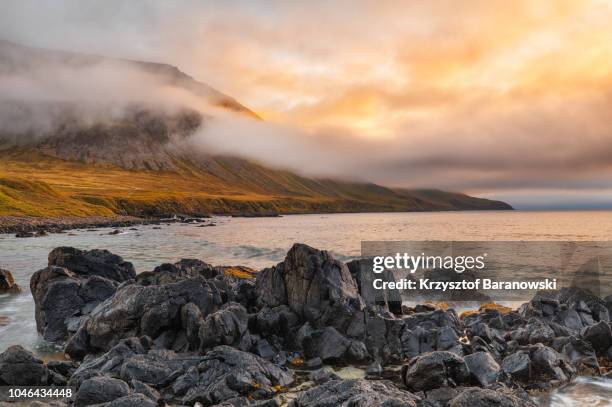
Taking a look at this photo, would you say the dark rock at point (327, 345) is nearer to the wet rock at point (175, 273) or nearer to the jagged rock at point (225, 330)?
the jagged rock at point (225, 330)

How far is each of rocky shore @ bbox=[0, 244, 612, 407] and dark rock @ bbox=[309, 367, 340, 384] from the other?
7 cm

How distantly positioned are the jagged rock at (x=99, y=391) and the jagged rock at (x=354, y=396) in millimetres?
6990

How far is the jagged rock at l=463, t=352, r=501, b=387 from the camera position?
21.3m

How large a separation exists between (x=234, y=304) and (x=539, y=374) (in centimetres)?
1742

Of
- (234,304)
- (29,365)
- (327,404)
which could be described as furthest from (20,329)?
(327,404)

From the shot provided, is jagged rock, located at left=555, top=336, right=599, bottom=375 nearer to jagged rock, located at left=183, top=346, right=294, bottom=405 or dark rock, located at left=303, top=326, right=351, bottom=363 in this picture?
dark rock, located at left=303, top=326, right=351, bottom=363

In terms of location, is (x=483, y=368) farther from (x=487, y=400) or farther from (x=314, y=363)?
(x=314, y=363)

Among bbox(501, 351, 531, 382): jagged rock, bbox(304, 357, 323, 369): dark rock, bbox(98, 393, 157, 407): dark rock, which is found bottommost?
bbox(304, 357, 323, 369): dark rock

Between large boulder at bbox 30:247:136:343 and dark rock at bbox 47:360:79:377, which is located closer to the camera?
dark rock at bbox 47:360:79:377

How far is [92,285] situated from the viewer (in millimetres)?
36406

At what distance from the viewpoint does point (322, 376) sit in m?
22.8

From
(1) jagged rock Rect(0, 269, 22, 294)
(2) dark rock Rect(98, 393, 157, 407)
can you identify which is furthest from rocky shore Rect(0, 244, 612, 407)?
(1) jagged rock Rect(0, 269, 22, 294)

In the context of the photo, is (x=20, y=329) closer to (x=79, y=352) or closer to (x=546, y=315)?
(x=79, y=352)

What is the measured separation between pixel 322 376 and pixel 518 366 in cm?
969
